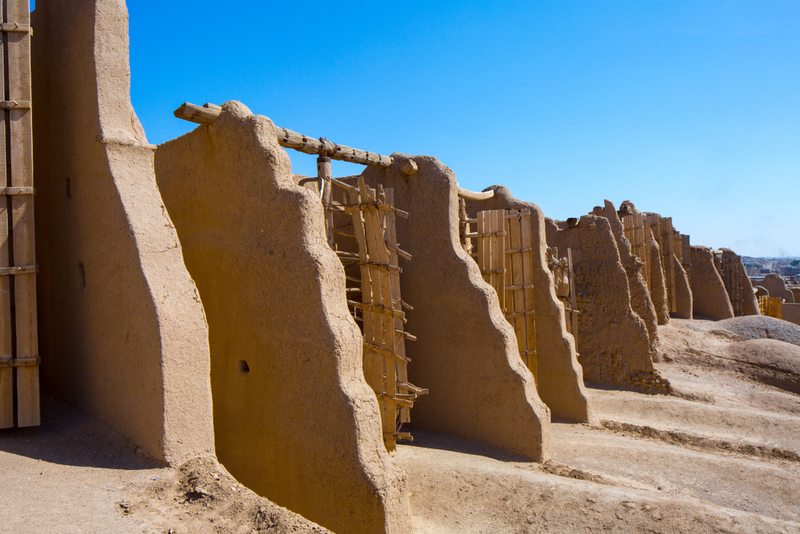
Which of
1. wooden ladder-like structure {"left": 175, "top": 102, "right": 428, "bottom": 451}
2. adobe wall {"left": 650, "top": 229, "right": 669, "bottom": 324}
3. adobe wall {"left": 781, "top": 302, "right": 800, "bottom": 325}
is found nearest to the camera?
wooden ladder-like structure {"left": 175, "top": 102, "right": 428, "bottom": 451}

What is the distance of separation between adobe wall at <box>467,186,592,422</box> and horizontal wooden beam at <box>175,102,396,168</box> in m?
2.55

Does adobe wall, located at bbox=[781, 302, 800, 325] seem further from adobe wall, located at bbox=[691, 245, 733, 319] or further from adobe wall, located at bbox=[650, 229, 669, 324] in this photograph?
adobe wall, located at bbox=[650, 229, 669, 324]

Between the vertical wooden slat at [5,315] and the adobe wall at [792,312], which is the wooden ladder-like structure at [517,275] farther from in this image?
the adobe wall at [792,312]

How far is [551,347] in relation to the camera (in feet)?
26.6

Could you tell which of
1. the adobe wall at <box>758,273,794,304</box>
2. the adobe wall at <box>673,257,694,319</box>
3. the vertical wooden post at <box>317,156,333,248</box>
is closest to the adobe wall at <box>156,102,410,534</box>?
the vertical wooden post at <box>317,156,333,248</box>

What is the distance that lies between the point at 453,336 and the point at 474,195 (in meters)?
2.30

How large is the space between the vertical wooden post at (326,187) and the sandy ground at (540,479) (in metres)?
2.42

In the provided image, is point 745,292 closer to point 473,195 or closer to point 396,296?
point 473,195

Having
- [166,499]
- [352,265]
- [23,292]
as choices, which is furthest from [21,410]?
[352,265]

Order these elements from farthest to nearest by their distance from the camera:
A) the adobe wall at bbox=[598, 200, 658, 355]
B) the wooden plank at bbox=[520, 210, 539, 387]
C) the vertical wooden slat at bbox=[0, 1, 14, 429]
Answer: the adobe wall at bbox=[598, 200, 658, 355]
the wooden plank at bbox=[520, 210, 539, 387]
the vertical wooden slat at bbox=[0, 1, 14, 429]

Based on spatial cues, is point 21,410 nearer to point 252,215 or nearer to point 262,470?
point 262,470

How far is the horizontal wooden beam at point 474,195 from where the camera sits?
296 inches

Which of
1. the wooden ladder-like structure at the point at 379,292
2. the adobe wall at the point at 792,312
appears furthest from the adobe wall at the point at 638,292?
the adobe wall at the point at 792,312

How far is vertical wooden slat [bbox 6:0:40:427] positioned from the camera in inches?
158
